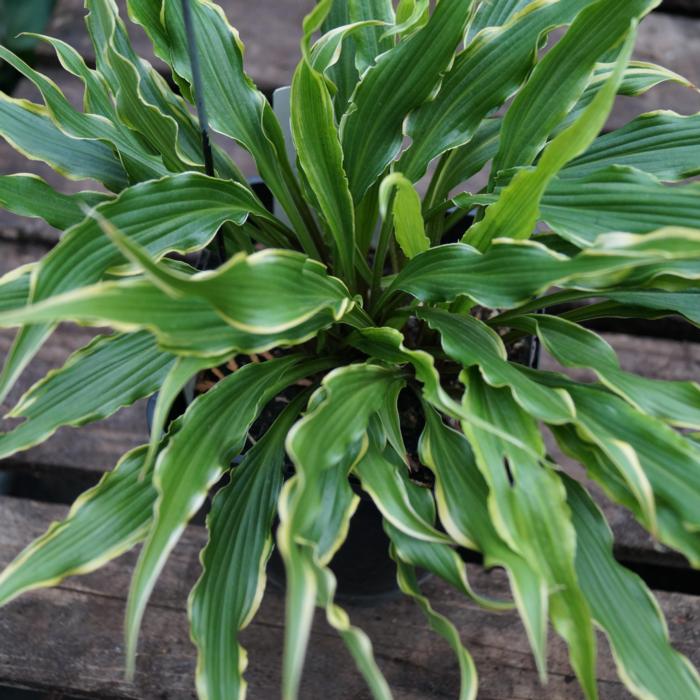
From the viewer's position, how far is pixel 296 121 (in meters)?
0.50

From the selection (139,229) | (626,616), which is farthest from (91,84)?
(626,616)

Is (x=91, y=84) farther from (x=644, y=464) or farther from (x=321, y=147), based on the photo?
(x=644, y=464)

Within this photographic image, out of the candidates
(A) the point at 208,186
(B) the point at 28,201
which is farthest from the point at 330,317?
(B) the point at 28,201

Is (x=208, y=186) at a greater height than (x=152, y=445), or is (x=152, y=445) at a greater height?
(x=208, y=186)

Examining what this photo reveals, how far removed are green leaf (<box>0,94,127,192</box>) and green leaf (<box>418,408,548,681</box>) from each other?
0.93 ft

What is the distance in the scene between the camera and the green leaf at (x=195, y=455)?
412 millimetres

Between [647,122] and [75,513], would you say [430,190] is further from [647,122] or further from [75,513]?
[75,513]

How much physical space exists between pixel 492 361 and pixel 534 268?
7 cm

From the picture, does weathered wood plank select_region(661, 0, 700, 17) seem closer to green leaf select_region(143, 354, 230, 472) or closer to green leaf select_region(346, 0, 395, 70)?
green leaf select_region(346, 0, 395, 70)

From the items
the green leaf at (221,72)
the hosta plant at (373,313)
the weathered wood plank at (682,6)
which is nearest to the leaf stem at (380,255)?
the hosta plant at (373,313)

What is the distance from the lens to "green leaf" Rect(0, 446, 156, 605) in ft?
1.55

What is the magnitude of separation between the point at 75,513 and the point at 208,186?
22 centimetres

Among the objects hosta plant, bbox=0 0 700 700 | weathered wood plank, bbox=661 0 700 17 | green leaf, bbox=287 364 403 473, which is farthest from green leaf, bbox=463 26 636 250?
weathered wood plank, bbox=661 0 700 17

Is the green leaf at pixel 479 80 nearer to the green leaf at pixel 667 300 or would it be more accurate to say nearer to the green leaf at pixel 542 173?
the green leaf at pixel 542 173
